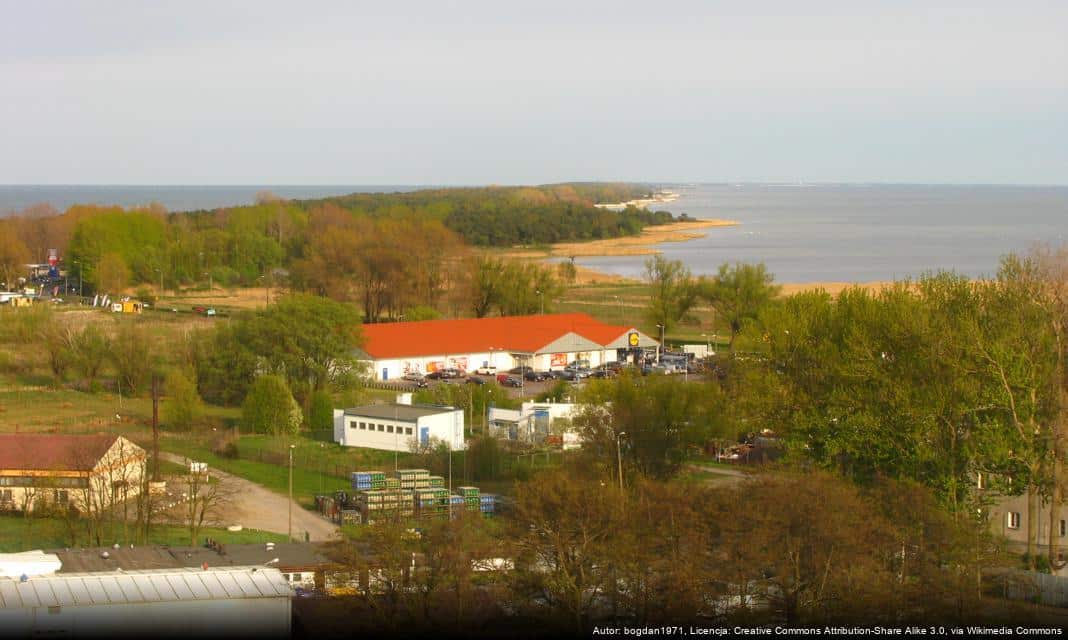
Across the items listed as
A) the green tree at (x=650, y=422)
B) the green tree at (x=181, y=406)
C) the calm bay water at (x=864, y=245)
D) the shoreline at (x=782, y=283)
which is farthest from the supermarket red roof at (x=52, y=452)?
the shoreline at (x=782, y=283)

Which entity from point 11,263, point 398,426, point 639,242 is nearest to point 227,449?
point 398,426

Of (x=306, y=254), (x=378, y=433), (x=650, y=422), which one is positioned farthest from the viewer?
(x=306, y=254)

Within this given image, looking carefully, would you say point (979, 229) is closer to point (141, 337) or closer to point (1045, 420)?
point (141, 337)

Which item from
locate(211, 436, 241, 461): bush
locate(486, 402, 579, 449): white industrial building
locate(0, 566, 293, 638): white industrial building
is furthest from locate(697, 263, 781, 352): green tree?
locate(0, 566, 293, 638): white industrial building

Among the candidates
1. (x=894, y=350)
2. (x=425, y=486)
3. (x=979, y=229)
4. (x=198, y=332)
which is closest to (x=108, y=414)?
(x=198, y=332)

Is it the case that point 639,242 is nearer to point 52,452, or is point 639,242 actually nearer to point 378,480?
point 378,480

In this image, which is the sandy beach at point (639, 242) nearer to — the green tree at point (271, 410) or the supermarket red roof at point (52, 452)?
the green tree at point (271, 410)
